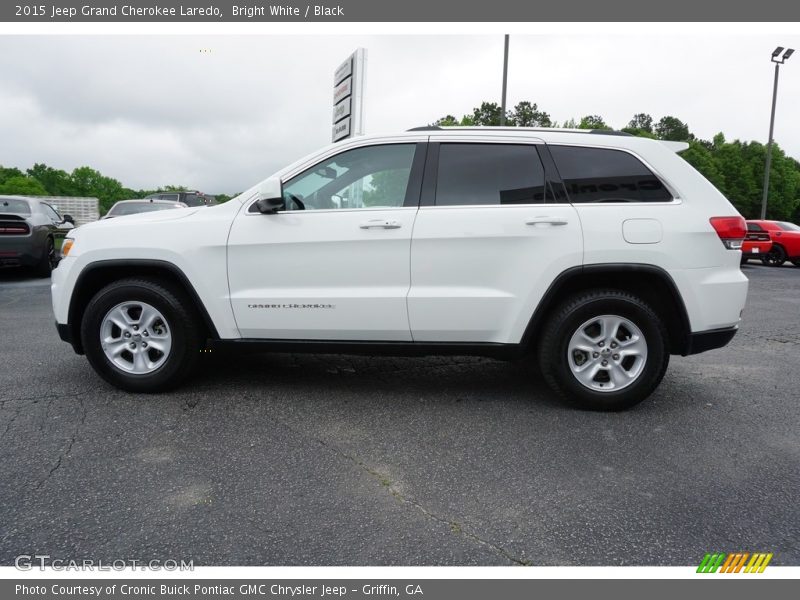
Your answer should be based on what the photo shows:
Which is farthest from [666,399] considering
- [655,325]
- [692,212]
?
[692,212]

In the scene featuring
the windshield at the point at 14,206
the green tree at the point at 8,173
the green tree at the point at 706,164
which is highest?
the green tree at the point at 8,173

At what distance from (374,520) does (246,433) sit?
1265 millimetres

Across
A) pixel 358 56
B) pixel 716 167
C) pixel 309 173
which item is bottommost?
pixel 309 173

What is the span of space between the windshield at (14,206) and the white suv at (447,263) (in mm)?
8525

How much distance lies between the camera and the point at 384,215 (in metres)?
3.73

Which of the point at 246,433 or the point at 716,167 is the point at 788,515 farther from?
the point at 716,167

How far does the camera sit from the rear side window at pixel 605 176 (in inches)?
146

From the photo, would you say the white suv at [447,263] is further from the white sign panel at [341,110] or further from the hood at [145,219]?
the white sign panel at [341,110]

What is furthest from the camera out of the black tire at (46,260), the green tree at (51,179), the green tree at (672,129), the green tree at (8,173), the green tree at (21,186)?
the green tree at (51,179)

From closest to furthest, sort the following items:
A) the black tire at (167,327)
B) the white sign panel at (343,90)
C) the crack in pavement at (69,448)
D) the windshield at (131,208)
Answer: the crack in pavement at (69,448), the black tire at (167,327), the white sign panel at (343,90), the windshield at (131,208)

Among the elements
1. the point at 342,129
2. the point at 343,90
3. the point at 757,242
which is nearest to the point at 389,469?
the point at 342,129

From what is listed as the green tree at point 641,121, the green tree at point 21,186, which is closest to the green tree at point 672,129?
the green tree at point 641,121

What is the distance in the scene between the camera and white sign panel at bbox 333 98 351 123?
11250mm

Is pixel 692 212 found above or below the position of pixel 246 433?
above
